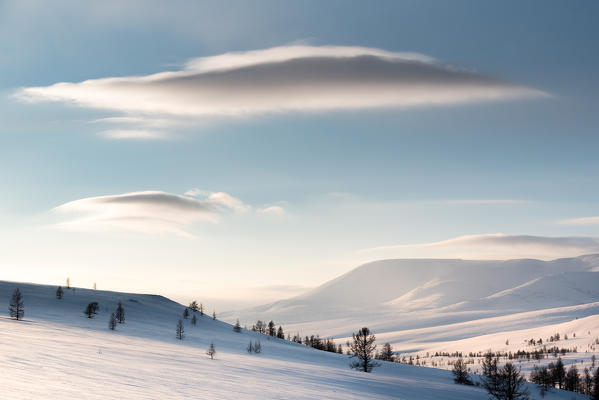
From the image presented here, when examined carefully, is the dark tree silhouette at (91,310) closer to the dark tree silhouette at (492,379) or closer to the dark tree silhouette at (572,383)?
the dark tree silhouette at (492,379)

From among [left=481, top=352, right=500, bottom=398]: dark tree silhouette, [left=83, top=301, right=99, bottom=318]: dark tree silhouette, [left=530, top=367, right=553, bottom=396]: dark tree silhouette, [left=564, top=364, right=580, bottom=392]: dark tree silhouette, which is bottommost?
[left=564, top=364, right=580, bottom=392]: dark tree silhouette

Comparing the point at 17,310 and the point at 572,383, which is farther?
the point at 572,383

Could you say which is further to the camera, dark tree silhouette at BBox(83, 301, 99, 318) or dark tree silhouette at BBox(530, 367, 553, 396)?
dark tree silhouette at BBox(83, 301, 99, 318)

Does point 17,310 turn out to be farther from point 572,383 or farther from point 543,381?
point 572,383

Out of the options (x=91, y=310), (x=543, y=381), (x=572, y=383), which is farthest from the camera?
(x=572, y=383)

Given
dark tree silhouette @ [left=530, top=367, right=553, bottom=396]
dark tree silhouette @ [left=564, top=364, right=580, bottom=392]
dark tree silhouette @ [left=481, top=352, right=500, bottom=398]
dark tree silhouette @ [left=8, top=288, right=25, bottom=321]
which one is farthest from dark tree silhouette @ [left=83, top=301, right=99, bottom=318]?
dark tree silhouette @ [left=564, top=364, right=580, bottom=392]

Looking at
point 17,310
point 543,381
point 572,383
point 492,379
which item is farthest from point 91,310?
point 572,383

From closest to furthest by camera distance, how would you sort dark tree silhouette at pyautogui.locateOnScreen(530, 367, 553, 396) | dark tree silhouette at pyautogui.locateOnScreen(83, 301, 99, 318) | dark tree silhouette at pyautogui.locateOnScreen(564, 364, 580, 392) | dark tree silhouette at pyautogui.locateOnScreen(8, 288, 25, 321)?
dark tree silhouette at pyautogui.locateOnScreen(8, 288, 25, 321) < dark tree silhouette at pyautogui.locateOnScreen(530, 367, 553, 396) < dark tree silhouette at pyautogui.locateOnScreen(83, 301, 99, 318) < dark tree silhouette at pyautogui.locateOnScreen(564, 364, 580, 392)

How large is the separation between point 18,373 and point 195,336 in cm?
7491

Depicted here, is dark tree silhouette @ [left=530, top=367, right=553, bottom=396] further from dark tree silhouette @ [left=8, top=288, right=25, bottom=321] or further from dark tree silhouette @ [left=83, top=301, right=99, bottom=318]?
dark tree silhouette @ [left=8, top=288, right=25, bottom=321]

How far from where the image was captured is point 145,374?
109ft

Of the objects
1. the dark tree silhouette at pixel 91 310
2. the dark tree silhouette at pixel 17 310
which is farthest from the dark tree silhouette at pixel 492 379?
the dark tree silhouette at pixel 91 310

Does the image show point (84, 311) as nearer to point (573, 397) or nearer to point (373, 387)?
point (373, 387)

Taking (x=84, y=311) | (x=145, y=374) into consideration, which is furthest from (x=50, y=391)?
(x=84, y=311)
